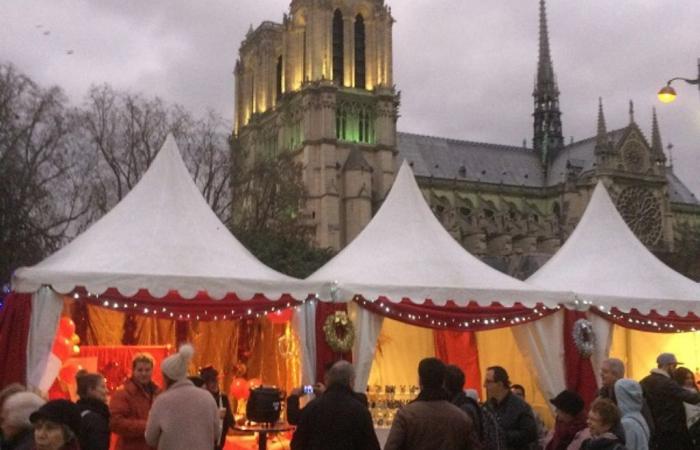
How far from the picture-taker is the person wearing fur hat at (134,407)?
5.96 meters

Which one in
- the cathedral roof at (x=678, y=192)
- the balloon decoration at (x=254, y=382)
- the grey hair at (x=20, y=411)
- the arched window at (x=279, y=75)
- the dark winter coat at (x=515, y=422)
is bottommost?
the balloon decoration at (x=254, y=382)

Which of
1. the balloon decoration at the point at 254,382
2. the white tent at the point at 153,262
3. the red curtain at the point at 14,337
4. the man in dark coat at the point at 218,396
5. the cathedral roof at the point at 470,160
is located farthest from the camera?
the cathedral roof at the point at 470,160

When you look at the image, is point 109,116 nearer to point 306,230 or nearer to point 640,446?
point 306,230

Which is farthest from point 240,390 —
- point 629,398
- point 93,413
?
point 629,398

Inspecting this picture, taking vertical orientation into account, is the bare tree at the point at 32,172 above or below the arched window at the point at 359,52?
below

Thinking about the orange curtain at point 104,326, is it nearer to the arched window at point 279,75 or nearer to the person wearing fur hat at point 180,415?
the person wearing fur hat at point 180,415

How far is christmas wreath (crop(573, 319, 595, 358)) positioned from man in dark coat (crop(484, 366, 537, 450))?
5.59 metres

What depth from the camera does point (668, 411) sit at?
261 inches

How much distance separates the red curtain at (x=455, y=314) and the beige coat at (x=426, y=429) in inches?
231

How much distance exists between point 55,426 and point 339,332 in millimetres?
7031

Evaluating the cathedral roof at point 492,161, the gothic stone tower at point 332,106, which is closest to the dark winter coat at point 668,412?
the gothic stone tower at point 332,106

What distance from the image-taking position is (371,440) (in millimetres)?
5355

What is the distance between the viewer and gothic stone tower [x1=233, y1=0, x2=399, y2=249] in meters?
54.0

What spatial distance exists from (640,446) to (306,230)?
32.2 metres
